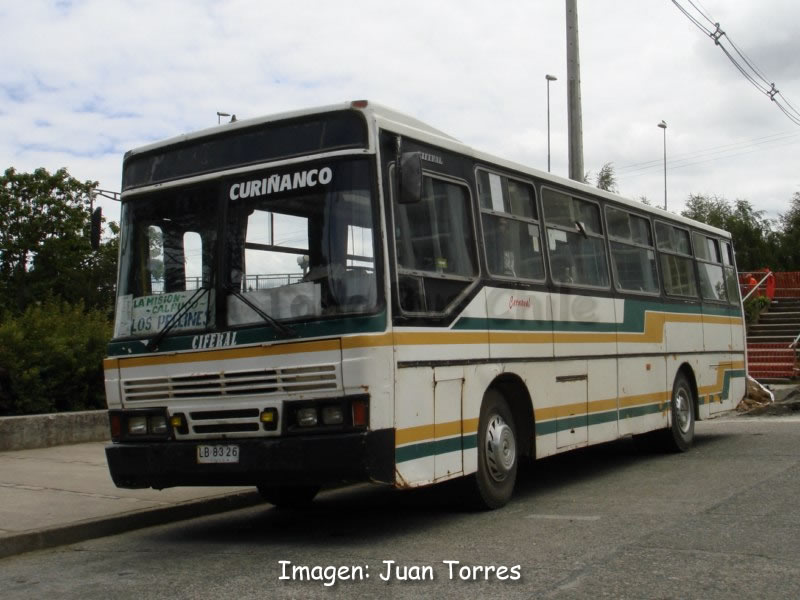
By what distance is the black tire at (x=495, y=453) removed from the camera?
8727 millimetres

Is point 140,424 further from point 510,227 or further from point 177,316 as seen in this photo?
point 510,227

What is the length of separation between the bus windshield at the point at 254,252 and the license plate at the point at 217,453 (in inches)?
35.5

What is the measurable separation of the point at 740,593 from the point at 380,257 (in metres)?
3.35

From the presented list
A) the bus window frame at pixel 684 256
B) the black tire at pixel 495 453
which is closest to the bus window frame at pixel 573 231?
the black tire at pixel 495 453

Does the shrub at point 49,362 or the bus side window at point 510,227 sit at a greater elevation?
the bus side window at point 510,227

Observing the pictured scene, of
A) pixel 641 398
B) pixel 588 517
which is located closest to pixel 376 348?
pixel 588 517

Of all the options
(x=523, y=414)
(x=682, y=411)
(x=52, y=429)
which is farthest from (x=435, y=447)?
(x=52, y=429)

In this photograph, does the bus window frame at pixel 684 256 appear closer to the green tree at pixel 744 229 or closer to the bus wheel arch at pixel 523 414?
the bus wheel arch at pixel 523 414

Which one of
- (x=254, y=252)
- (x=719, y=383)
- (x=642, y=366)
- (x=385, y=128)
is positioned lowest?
(x=719, y=383)

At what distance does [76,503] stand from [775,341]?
991 inches

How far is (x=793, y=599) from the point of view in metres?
5.57

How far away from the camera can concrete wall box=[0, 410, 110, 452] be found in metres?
13.3

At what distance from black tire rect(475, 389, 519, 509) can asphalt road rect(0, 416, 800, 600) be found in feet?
0.58

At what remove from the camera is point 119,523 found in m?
8.85
